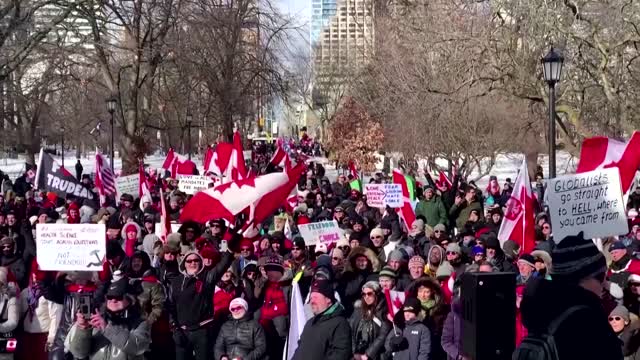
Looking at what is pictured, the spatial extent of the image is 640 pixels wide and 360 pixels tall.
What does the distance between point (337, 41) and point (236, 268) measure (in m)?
91.2

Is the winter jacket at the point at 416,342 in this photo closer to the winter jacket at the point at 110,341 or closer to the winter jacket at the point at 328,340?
the winter jacket at the point at 328,340

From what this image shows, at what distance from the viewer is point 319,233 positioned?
12.7m

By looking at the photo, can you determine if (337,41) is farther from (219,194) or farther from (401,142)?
(219,194)

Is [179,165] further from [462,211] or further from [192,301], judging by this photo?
[192,301]

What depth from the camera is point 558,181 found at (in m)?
8.24

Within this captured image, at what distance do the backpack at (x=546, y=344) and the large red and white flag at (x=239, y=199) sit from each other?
895cm

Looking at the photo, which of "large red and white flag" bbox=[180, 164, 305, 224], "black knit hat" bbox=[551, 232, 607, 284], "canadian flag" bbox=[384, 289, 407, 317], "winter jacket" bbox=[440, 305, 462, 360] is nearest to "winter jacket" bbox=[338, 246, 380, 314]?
"canadian flag" bbox=[384, 289, 407, 317]

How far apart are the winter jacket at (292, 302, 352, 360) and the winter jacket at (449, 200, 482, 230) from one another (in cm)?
1005

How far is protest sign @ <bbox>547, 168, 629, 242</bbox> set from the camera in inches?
308

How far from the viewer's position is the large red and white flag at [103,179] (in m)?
19.7

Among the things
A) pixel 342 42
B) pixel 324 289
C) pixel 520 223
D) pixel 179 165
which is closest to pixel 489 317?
pixel 324 289

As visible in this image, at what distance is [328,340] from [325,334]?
0.15 ft

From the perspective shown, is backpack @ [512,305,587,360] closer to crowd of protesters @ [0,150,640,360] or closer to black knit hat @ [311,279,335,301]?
crowd of protesters @ [0,150,640,360]

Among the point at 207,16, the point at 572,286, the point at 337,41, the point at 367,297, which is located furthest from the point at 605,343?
the point at 337,41
